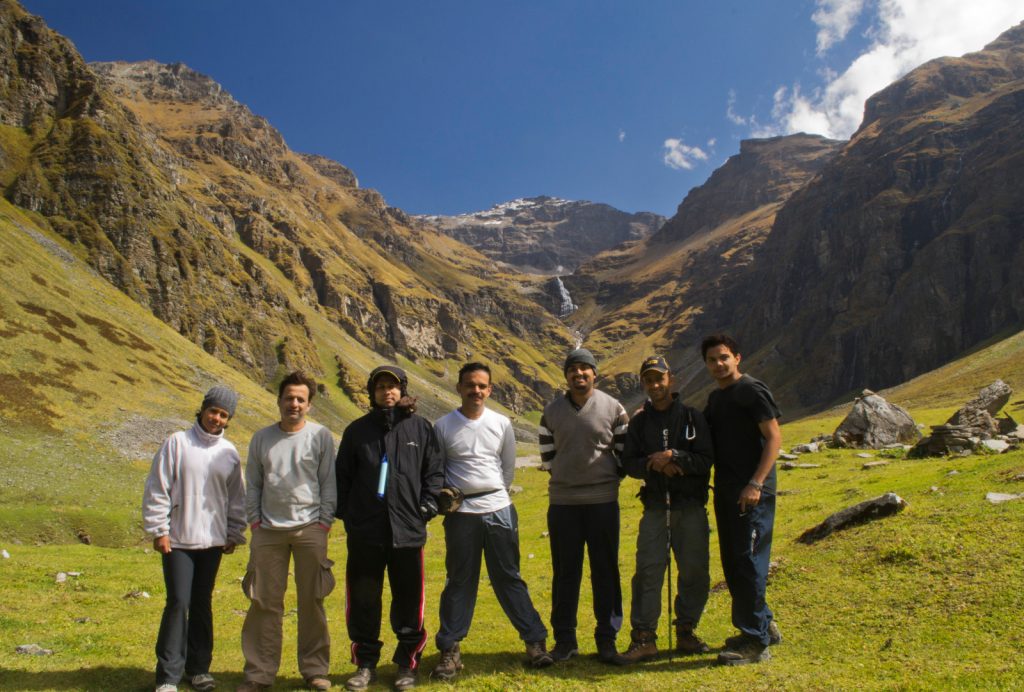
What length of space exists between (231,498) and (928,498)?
16741 millimetres

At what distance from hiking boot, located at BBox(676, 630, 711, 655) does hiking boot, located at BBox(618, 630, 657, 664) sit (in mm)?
486

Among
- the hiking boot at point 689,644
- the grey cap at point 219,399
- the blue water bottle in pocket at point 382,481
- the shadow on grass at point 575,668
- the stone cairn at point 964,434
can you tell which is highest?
the grey cap at point 219,399

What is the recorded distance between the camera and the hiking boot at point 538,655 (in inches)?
379

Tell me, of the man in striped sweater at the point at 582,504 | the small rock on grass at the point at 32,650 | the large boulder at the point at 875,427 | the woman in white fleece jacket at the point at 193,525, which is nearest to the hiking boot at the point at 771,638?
the man in striped sweater at the point at 582,504

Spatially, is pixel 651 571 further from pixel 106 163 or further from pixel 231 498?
pixel 106 163

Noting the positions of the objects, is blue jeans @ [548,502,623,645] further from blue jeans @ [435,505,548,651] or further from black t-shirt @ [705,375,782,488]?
black t-shirt @ [705,375,782,488]

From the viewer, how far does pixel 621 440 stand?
10359 millimetres


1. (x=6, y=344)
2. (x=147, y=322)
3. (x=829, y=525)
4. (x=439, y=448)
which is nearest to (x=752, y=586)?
(x=439, y=448)

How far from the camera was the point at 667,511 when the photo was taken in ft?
33.6

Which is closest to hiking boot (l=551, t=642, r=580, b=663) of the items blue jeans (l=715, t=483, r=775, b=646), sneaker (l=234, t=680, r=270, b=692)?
blue jeans (l=715, t=483, r=775, b=646)

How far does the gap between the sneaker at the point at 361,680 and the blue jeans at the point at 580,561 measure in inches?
120

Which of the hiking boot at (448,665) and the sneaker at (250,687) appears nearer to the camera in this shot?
the sneaker at (250,687)

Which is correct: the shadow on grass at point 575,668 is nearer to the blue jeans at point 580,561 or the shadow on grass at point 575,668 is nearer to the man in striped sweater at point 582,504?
the man in striped sweater at point 582,504

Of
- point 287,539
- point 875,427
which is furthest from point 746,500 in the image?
point 875,427
